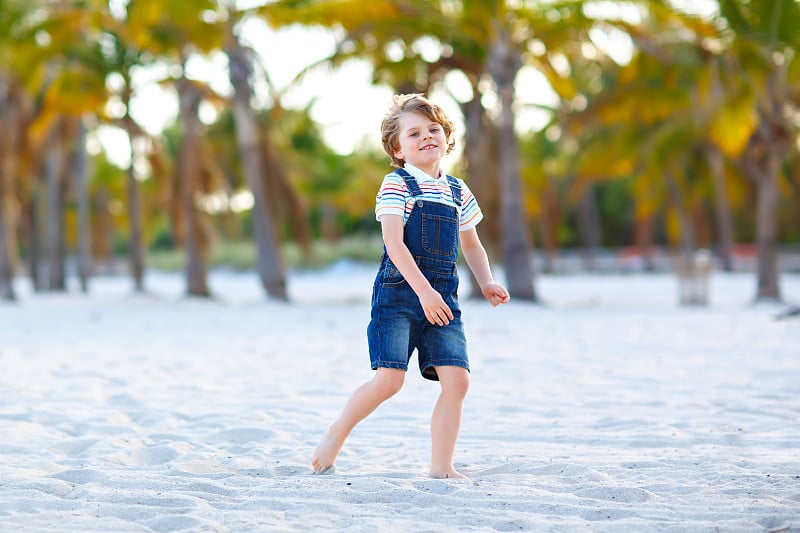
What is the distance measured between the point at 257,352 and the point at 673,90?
10099 millimetres

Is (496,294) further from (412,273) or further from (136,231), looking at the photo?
(136,231)

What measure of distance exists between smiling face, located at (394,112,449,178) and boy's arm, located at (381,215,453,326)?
248 mm

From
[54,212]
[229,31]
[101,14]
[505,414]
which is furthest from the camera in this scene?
[54,212]

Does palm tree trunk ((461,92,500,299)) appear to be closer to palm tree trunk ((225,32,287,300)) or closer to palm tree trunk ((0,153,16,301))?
palm tree trunk ((225,32,287,300))

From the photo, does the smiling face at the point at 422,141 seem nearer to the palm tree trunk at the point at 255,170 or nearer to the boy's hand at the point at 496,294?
the boy's hand at the point at 496,294

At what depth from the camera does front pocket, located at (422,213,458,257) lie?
10.6ft

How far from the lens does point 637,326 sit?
9.77 m

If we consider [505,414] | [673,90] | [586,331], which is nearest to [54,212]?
[673,90]

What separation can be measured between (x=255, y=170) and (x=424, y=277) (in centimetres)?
1234

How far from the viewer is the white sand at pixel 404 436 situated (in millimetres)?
2838

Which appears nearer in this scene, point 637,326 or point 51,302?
point 637,326

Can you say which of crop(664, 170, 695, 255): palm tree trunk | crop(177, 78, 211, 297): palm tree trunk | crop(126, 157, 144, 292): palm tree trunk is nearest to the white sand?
crop(177, 78, 211, 297): palm tree trunk

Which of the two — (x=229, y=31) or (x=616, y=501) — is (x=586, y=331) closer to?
(x=616, y=501)

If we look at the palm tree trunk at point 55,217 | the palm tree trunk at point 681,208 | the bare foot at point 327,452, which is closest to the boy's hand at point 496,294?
the bare foot at point 327,452
